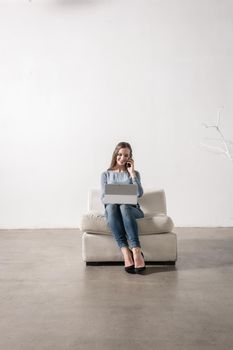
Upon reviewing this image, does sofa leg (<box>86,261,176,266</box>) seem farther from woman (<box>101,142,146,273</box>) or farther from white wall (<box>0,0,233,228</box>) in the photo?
white wall (<box>0,0,233,228</box>)

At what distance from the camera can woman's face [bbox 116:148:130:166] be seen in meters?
3.84

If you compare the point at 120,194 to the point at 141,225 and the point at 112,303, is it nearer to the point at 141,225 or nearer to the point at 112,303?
the point at 141,225

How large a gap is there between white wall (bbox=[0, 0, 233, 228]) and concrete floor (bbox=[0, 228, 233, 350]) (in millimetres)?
1609

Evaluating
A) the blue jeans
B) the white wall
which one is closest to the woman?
the blue jeans

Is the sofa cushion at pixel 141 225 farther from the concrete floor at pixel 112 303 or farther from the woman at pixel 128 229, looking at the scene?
the concrete floor at pixel 112 303

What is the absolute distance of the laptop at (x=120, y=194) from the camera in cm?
354

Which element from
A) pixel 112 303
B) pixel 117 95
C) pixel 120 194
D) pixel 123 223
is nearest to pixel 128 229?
pixel 123 223

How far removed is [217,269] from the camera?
334 centimetres

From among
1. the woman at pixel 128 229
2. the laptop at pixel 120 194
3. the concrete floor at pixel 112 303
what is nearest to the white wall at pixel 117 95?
the concrete floor at pixel 112 303

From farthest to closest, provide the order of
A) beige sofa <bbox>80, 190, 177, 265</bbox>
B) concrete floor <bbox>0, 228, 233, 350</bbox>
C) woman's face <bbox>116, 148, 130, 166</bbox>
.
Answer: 1. woman's face <bbox>116, 148, 130, 166</bbox>
2. beige sofa <bbox>80, 190, 177, 265</bbox>
3. concrete floor <bbox>0, 228, 233, 350</bbox>

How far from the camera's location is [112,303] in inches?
99.4

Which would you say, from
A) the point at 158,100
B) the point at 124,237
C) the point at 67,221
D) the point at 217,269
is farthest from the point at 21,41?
the point at 217,269

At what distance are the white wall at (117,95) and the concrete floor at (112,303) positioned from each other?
5.28ft

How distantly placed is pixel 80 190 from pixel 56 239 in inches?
38.7
